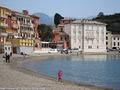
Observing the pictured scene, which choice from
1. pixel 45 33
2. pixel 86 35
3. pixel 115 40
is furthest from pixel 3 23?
pixel 115 40

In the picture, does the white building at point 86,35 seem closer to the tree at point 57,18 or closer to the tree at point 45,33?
the tree at point 45,33

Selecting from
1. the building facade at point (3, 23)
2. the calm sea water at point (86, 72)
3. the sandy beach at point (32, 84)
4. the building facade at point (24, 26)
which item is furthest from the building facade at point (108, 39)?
the sandy beach at point (32, 84)

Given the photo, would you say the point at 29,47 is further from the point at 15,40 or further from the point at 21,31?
the point at 21,31

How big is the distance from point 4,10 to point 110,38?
2563 inches

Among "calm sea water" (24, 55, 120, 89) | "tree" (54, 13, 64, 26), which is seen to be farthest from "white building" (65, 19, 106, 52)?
"tree" (54, 13, 64, 26)

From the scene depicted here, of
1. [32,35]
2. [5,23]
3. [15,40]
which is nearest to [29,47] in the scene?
[15,40]

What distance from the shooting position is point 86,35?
9144 centimetres

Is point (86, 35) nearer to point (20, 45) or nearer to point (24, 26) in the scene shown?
point (24, 26)

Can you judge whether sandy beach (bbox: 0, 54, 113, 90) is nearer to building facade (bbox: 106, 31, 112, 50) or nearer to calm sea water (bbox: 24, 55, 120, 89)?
calm sea water (bbox: 24, 55, 120, 89)

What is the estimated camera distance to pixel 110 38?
109 metres

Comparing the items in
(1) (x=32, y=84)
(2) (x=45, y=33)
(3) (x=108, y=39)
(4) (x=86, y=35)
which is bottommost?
(1) (x=32, y=84)

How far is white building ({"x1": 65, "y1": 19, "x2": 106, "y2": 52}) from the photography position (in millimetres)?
89688

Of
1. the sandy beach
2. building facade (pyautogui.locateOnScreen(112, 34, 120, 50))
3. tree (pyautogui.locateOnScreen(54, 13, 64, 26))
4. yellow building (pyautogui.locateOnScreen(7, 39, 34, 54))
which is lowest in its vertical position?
the sandy beach

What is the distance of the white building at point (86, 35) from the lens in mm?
89688
